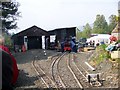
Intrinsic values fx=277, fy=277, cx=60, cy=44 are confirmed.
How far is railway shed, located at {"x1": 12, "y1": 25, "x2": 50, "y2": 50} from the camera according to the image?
121ft

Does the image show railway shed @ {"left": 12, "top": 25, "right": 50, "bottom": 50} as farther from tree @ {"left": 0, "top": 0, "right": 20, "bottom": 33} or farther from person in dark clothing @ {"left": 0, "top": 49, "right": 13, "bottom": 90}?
person in dark clothing @ {"left": 0, "top": 49, "right": 13, "bottom": 90}

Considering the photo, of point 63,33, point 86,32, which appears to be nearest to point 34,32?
point 63,33

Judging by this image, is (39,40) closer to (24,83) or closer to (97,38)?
(97,38)

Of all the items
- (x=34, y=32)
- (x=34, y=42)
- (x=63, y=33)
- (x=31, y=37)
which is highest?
(x=34, y=32)

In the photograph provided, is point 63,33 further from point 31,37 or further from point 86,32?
point 86,32

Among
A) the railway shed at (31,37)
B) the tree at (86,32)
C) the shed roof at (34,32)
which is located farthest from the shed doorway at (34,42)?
the tree at (86,32)

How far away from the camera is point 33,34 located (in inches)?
1474

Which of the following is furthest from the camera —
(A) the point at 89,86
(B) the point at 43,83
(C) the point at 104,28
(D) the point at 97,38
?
(C) the point at 104,28

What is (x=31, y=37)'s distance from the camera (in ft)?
126

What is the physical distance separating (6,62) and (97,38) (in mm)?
45904

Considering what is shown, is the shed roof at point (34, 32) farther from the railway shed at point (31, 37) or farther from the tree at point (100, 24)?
the tree at point (100, 24)

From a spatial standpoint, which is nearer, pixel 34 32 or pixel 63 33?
pixel 34 32

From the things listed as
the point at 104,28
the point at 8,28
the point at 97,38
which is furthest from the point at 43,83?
the point at 104,28

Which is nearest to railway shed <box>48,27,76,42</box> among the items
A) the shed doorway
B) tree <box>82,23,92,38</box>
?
the shed doorway
